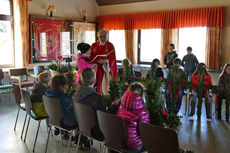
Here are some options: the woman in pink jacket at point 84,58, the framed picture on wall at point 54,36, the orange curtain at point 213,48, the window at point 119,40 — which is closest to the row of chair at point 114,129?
the woman in pink jacket at point 84,58

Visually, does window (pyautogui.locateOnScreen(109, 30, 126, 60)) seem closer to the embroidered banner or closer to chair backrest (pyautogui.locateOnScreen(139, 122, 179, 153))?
the embroidered banner

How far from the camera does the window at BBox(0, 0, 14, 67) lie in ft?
24.2

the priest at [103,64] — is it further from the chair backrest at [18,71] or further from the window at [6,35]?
the window at [6,35]

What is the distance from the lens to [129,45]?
9.40 meters

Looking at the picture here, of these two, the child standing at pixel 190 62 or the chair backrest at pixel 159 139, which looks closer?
the chair backrest at pixel 159 139

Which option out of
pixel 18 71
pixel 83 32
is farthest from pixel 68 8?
pixel 18 71

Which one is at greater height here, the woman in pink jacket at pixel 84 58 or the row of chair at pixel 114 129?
the woman in pink jacket at pixel 84 58

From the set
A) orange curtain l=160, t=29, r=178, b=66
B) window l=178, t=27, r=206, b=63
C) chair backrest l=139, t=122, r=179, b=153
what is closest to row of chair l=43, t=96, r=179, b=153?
chair backrest l=139, t=122, r=179, b=153

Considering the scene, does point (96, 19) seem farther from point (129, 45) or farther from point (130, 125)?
point (130, 125)

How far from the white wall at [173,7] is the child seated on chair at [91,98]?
219 inches

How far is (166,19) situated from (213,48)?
6.02ft

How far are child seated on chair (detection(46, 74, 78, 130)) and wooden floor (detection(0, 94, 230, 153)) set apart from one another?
63cm

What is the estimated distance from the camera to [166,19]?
828 centimetres

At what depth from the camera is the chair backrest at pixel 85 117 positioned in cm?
265
